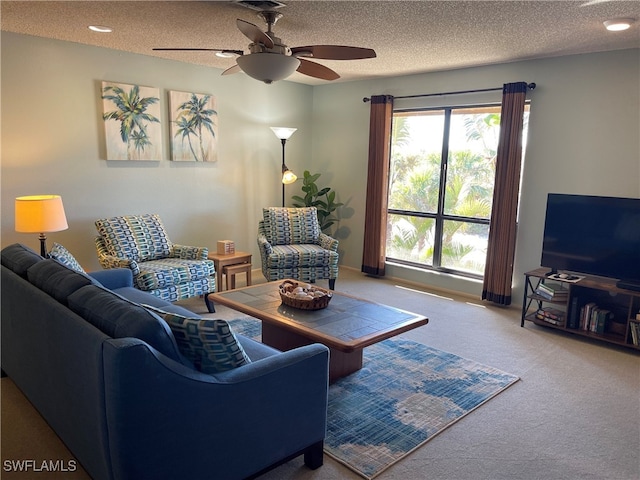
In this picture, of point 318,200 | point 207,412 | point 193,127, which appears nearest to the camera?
point 207,412

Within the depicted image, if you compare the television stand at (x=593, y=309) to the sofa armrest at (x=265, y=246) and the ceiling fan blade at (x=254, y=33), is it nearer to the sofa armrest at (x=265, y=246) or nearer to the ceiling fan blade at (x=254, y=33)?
the sofa armrest at (x=265, y=246)

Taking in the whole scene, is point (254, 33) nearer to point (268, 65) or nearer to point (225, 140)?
point (268, 65)

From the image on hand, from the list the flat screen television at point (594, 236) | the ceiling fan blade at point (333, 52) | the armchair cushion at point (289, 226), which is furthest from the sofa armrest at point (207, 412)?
the armchair cushion at point (289, 226)

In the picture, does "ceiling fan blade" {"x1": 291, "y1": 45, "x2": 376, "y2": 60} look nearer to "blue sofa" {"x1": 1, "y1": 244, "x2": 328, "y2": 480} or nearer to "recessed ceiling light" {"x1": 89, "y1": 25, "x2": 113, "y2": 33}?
"recessed ceiling light" {"x1": 89, "y1": 25, "x2": 113, "y2": 33}

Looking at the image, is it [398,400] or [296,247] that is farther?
[296,247]

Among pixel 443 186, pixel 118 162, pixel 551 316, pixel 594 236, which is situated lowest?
pixel 551 316

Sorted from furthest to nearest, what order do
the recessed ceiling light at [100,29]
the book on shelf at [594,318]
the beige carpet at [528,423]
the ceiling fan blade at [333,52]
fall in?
the book on shelf at [594,318] → the recessed ceiling light at [100,29] → the ceiling fan blade at [333,52] → the beige carpet at [528,423]

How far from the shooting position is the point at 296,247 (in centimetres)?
516

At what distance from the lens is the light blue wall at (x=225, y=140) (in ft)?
13.0

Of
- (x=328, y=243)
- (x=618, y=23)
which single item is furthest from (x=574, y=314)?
(x=328, y=243)

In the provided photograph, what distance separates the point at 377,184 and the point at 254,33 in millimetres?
3296

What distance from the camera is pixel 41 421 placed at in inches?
99.1

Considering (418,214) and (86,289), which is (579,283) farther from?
(86,289)

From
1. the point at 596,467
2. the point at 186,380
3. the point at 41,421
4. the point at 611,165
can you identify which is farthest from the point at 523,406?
the point at 41,421
